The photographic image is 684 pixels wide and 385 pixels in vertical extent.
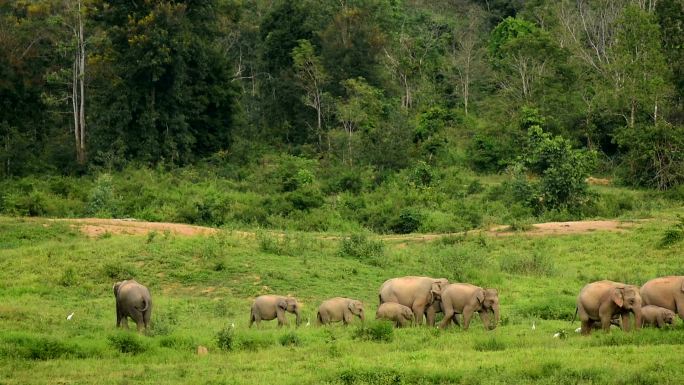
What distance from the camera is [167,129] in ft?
156

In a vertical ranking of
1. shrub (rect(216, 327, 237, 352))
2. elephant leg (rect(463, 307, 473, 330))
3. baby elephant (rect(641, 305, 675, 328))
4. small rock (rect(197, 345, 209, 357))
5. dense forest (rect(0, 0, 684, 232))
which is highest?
dense forest (rect(0, 0, 684, 232))

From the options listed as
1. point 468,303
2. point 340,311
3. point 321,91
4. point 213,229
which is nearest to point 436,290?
point 468,303

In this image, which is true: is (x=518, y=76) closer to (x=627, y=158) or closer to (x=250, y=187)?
(x=627, y=158)

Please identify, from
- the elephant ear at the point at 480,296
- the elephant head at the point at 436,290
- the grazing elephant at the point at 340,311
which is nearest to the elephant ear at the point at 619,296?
the elephant ear at the point at 480,296

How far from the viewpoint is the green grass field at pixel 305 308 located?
14797 mm

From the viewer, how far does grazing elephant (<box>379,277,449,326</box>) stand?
1933 centimetres

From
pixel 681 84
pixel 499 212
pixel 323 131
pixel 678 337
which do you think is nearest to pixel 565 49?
pixel 681 84

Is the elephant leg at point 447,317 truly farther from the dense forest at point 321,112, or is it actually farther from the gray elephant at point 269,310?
the dense forest at point 321,112

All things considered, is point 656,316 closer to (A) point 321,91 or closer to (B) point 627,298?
(B) point 627,298

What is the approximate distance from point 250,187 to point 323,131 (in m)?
8.59

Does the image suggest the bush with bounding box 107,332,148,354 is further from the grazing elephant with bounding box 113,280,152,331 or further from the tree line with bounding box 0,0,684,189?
the tree line with bounding box 0,0,684,189

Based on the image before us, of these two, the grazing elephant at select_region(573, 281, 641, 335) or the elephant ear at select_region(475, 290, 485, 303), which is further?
the elephant ear at select_region(475, 290, 485, 303)

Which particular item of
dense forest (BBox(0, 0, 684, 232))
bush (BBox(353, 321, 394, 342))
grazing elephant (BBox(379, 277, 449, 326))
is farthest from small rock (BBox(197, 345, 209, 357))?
dense forest (BBox(0, 0, 684, 232))

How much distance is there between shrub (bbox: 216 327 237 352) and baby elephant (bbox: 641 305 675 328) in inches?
265
